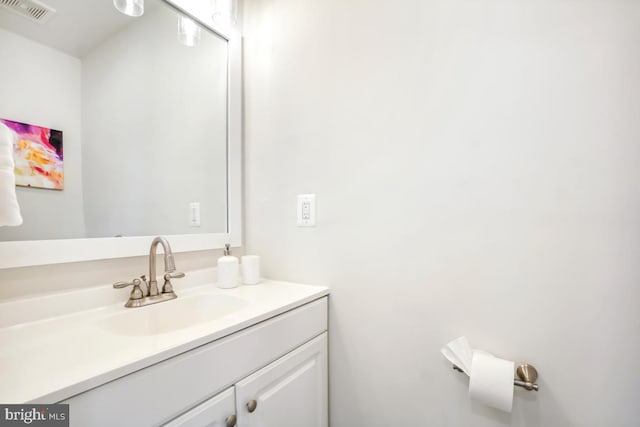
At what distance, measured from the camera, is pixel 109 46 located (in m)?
0.95

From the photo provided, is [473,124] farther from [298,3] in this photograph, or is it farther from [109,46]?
[109,46]

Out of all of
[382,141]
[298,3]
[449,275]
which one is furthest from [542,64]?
[298,3]

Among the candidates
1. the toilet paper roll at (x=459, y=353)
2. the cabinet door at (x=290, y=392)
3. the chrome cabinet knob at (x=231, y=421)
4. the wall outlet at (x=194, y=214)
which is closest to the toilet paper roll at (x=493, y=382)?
the toilet paper roll at (x=459, y=353)

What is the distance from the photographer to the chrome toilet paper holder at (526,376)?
706 millimetres

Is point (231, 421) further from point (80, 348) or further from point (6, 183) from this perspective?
point (6, 183)

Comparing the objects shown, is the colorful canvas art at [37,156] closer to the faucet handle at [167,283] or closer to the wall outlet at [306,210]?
the faucet handle at [167,283]

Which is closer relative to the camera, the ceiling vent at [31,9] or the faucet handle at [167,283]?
the ceiling vent at [31,9]

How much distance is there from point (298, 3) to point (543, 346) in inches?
57.0

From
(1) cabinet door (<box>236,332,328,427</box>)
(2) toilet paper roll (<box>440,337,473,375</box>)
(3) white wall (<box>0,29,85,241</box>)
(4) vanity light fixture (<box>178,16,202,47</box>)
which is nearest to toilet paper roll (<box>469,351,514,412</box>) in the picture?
(2) toilet paper roll (<box>440,337,473,375</box>)

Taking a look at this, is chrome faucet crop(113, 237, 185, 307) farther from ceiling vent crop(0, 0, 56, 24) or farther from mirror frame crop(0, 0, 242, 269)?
ceiling vent crop(0, 0, 56, 24)

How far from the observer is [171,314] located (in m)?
0.92

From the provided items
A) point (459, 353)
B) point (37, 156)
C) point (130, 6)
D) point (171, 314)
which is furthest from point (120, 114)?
point (459, 353)

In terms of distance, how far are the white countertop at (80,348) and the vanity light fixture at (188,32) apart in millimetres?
A: 1004

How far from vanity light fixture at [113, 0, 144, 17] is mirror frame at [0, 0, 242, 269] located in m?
0.12
